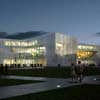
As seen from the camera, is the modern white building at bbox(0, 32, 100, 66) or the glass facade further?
the glass facade

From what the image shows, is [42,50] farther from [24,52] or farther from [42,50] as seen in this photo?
[24,52]

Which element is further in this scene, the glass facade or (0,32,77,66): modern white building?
the glass facade

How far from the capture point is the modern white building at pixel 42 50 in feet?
271

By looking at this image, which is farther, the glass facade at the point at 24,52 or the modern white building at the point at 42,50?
the glass facade at the point at 24,52

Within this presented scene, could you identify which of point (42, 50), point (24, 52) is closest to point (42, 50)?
point (42, 50)

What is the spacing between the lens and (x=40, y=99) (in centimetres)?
1233

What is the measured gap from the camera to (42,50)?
8662 centimetres

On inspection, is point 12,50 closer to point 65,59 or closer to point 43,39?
point 43,39

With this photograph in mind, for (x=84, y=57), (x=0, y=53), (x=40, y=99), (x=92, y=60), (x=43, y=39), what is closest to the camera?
(x=40, y=99)

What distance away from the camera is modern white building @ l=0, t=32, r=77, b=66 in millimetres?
82562

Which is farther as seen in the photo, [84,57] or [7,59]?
[84,57]

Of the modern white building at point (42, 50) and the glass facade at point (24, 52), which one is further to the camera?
the glass facade at point (24, 52)

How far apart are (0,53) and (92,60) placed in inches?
1781

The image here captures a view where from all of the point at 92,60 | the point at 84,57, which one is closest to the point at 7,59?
the point at 84,57
